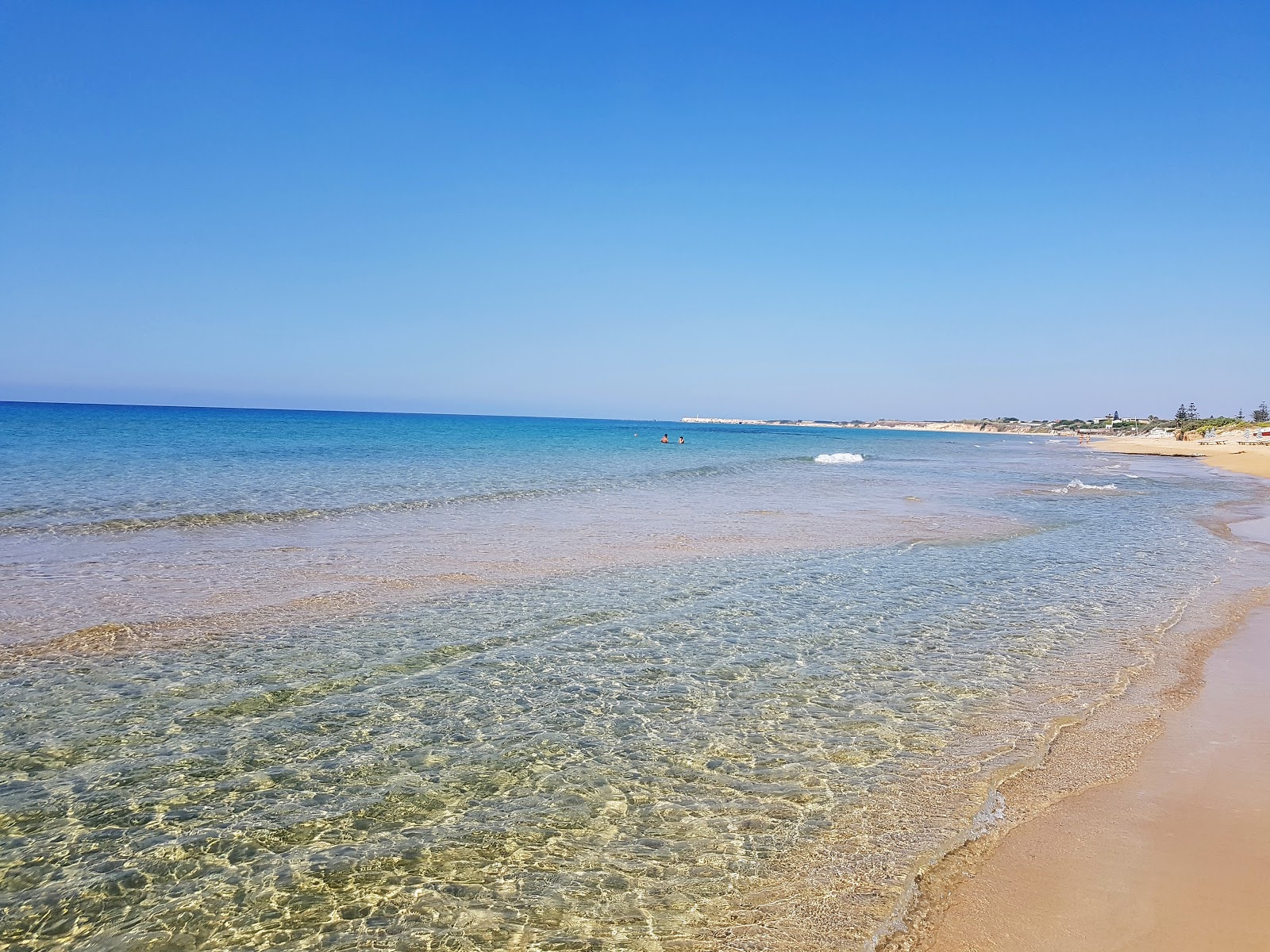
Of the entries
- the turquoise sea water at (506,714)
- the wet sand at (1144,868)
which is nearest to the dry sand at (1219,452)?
the turquoise sea water at (506,714)

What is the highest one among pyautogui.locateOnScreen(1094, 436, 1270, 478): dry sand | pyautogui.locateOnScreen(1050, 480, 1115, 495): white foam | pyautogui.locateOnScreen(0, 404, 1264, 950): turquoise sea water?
pyautogui.locateOnScreen(1094, 436, 1270, 478): dry sand

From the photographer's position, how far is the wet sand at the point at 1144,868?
13.1ft

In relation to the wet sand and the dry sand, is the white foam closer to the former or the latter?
the dry sand

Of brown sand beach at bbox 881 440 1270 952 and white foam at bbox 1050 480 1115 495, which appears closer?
brown sand beach at bbox 881 440 1270 952

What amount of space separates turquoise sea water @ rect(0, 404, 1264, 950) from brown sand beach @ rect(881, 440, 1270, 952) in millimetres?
306

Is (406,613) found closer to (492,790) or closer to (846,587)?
(492,790)

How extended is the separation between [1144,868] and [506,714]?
16.1 feet

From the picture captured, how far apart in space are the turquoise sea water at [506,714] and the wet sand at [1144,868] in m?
0.44

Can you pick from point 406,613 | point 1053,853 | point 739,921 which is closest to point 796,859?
point 739,921

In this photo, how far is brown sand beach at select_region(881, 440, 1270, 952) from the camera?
4.02 metres

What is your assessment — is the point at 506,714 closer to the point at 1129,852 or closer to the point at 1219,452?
the point at 1129,852

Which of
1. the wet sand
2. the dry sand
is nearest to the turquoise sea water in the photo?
the wet sand

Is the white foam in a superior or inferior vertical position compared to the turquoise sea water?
superior

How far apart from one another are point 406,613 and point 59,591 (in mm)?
5630
